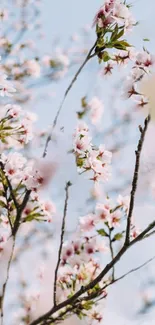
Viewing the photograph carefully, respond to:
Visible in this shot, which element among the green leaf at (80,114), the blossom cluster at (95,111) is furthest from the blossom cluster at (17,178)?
the blossom cluster at (95,111)

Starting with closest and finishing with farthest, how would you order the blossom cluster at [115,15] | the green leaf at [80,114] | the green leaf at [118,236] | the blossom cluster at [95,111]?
1. the blossom cluster at [115,15]
2. the green leaf at [118,236]
3. the green leaf at [80,114]
4. the blossom cluster at [95,111]

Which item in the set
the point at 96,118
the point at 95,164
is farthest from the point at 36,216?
the point at 96,118

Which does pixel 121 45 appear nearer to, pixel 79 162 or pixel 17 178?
pixel 79 162

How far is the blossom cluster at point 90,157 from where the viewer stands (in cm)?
184

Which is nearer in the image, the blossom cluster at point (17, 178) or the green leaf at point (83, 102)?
the blossom cluster at point (17, 178)

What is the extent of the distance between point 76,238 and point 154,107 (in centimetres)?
205

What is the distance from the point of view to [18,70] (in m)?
5.27

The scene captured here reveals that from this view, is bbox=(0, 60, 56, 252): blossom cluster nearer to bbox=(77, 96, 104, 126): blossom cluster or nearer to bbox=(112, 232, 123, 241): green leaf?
bbox=(112, 232, 123, 241): green leaf

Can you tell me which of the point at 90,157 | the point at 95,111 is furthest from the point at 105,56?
the point at 95,111

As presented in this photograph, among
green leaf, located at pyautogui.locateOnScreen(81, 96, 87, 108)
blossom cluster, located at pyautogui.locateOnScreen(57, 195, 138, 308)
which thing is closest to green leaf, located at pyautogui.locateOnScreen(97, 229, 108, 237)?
blossom cluster, located at pyautogui.locateOnScreen(57, 195, 138, 308)

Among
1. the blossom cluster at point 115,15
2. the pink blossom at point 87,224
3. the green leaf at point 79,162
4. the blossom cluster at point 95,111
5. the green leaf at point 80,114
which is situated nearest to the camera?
the green leaf at point 79,162

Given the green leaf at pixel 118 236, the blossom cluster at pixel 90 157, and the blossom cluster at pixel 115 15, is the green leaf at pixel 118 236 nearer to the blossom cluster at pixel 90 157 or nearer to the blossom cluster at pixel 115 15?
the blossom cluster at pixel 90 157

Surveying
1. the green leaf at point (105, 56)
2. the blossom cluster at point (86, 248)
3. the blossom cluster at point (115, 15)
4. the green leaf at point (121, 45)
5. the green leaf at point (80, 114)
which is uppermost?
the blossom cluster at point (115, 15)

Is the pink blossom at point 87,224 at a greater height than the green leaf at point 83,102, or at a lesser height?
lesser
